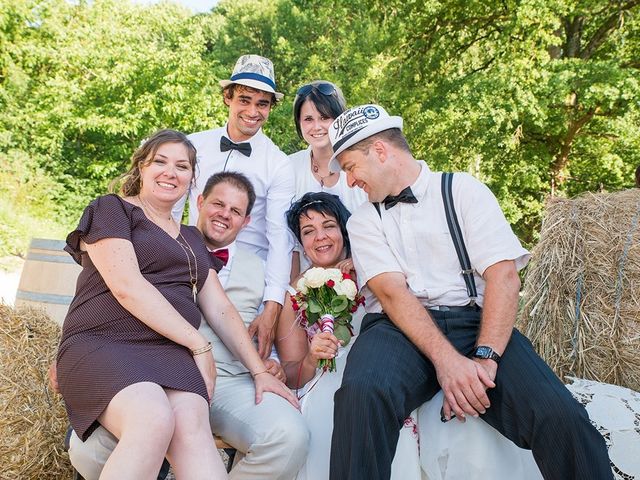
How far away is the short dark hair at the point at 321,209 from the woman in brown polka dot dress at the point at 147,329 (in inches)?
31.7

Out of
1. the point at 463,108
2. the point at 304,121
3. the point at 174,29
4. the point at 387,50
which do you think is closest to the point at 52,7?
the point at 174,29

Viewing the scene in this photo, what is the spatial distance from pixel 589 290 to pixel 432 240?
5.01ft

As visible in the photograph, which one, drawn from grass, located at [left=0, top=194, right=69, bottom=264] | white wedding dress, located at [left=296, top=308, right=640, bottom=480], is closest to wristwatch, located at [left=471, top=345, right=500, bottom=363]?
white wedding dress, located at [left=296, top=308, right=640, bottom=480]

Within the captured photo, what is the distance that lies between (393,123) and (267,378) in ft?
5.11

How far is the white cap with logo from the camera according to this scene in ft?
11.2

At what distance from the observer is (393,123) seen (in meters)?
3.50

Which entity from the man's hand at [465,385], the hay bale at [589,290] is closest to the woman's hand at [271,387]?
the man's hand at [465,385]

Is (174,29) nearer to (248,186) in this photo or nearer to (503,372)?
(248,186)

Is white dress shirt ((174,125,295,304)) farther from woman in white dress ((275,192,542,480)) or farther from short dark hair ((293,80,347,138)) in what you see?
woman in white dress ((275,192,542,480))

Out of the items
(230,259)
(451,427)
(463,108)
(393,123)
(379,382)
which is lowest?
(451,427)

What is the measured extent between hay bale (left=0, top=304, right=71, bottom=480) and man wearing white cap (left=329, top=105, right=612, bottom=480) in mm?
1828

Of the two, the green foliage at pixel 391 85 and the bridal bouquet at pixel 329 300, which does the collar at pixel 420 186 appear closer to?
the bridal bouquet at pixel 329 300

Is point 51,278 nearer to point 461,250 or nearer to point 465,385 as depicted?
point 461,250

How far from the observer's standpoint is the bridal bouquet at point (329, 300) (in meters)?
3.50
